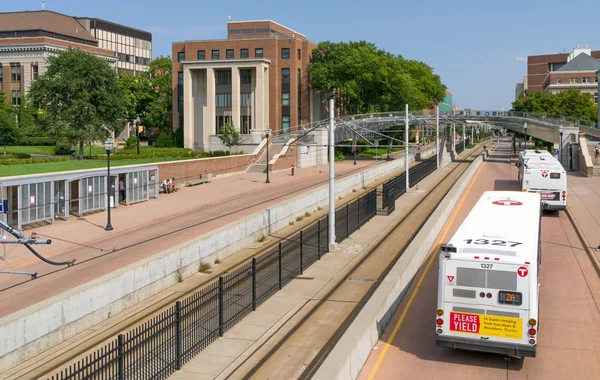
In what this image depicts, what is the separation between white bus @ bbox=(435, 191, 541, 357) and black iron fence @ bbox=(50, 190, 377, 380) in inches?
223

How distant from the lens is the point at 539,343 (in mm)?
16891

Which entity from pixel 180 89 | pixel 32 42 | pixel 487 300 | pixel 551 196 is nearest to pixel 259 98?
pixel 180 89

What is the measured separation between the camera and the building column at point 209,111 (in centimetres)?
9400

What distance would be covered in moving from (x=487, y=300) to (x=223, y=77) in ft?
276

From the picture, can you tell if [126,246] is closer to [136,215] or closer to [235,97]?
[136,215]

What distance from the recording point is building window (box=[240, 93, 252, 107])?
94.6 m

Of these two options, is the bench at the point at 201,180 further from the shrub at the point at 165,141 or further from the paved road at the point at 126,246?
the shrub at the point at 165,141

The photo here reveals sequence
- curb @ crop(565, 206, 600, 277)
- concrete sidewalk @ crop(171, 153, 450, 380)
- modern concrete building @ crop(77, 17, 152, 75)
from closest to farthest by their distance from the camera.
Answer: concrete sidewalk @ crop(171, 153, 450, 380), curb @ crop(565, 206, 600, 277), modern concrete building @ crop(77, 17, 152, 75)

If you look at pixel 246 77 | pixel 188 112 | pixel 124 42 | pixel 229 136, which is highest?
pixel 124 42

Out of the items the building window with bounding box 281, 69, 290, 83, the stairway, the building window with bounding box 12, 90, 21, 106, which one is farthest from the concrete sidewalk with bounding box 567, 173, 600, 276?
the building window with bounding box 12, 90, 21, 106

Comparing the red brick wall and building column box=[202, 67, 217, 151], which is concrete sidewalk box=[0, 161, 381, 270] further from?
building column box=[202, 67, 217, 151]

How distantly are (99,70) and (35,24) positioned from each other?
57.3 m

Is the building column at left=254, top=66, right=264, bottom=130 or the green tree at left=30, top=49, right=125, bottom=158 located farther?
the building column at left=254, top=66, right=264, bottom=130

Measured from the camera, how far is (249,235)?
1196 inches
